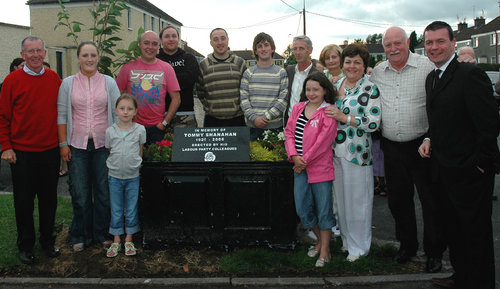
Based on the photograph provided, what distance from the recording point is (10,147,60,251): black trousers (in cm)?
462

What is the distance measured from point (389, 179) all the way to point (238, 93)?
2.35 metres

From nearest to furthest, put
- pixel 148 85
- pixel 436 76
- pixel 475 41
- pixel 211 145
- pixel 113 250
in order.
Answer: pixel 436 76 < pixel 113 250 < pixel 211 145 < pixel 148 85 < pixel 475 41

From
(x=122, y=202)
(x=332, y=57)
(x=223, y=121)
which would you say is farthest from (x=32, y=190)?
(x=332, y=57)

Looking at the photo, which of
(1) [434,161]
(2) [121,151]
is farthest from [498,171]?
(2) [121,151]

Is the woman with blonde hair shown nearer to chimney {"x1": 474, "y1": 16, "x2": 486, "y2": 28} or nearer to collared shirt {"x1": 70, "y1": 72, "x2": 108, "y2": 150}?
collared shirt {"x1": 70, "y1": 72, "x2": 108, "y2": 150}

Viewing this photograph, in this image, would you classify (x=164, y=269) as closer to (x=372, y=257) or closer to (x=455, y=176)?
(x=372, y=257)

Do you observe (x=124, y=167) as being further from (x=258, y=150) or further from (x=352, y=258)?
(x=352, y=258)

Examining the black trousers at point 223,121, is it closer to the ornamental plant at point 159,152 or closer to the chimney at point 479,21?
the ornamental plant at point 159,152

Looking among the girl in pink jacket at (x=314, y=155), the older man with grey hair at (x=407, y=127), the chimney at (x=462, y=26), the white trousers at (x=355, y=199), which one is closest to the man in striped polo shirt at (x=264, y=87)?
the girl in pink jacket at (x=314, y=155)

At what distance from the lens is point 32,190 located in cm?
473

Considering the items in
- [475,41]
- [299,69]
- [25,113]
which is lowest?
[25,113]

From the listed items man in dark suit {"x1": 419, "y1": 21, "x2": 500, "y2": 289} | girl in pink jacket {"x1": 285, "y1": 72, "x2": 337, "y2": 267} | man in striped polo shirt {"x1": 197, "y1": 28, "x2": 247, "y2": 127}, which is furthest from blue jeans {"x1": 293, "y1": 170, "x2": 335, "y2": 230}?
man in striped polo shirt {"x1": 197, "y1": 28, "x2": 247, "y2": 127}

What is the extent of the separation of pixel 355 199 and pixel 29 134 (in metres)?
3.55

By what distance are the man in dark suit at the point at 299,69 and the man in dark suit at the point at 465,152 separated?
77.3 inches
